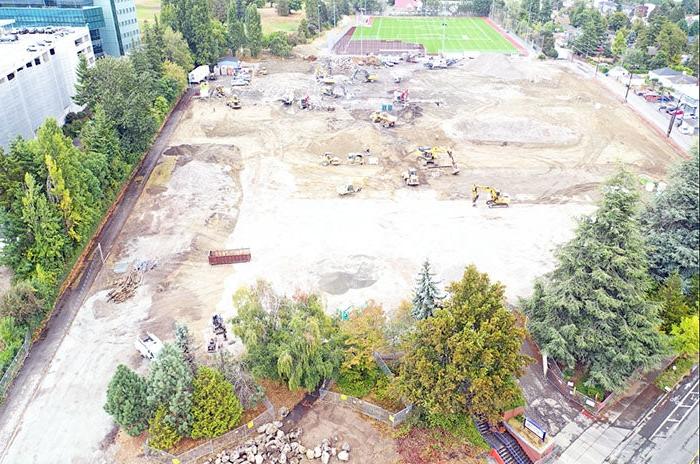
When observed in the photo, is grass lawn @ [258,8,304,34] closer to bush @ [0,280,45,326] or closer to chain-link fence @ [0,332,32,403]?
bush @ [0,280,45,326]

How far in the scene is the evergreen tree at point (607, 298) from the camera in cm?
2183

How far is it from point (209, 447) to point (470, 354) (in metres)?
12.0

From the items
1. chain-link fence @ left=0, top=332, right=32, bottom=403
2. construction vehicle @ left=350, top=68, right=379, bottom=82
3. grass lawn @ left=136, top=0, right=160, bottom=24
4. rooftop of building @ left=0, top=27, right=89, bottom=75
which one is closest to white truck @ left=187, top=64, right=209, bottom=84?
rooftop of building @ left=0, top=27, right=89, bottom=75

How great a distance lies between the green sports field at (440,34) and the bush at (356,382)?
287ft

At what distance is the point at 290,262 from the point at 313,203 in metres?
9.14

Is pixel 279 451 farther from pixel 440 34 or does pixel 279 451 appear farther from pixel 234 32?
pixel 440 34

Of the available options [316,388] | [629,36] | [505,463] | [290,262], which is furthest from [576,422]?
[629,36]

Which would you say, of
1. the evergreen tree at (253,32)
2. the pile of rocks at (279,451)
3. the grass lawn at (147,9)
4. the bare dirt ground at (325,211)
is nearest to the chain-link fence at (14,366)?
the bare dirt ground at (325,211)

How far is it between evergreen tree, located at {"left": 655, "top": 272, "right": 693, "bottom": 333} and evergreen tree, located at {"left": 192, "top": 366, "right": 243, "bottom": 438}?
1925 centimetres

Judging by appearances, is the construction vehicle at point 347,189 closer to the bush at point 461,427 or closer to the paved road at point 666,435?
the bush at point 461,427

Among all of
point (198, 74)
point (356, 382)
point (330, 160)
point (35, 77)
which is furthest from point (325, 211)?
point (198, 74)

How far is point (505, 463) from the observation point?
880 inches

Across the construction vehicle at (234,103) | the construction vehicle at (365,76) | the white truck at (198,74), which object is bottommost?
the construction vehicle at (234,103)

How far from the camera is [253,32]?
91812mm
